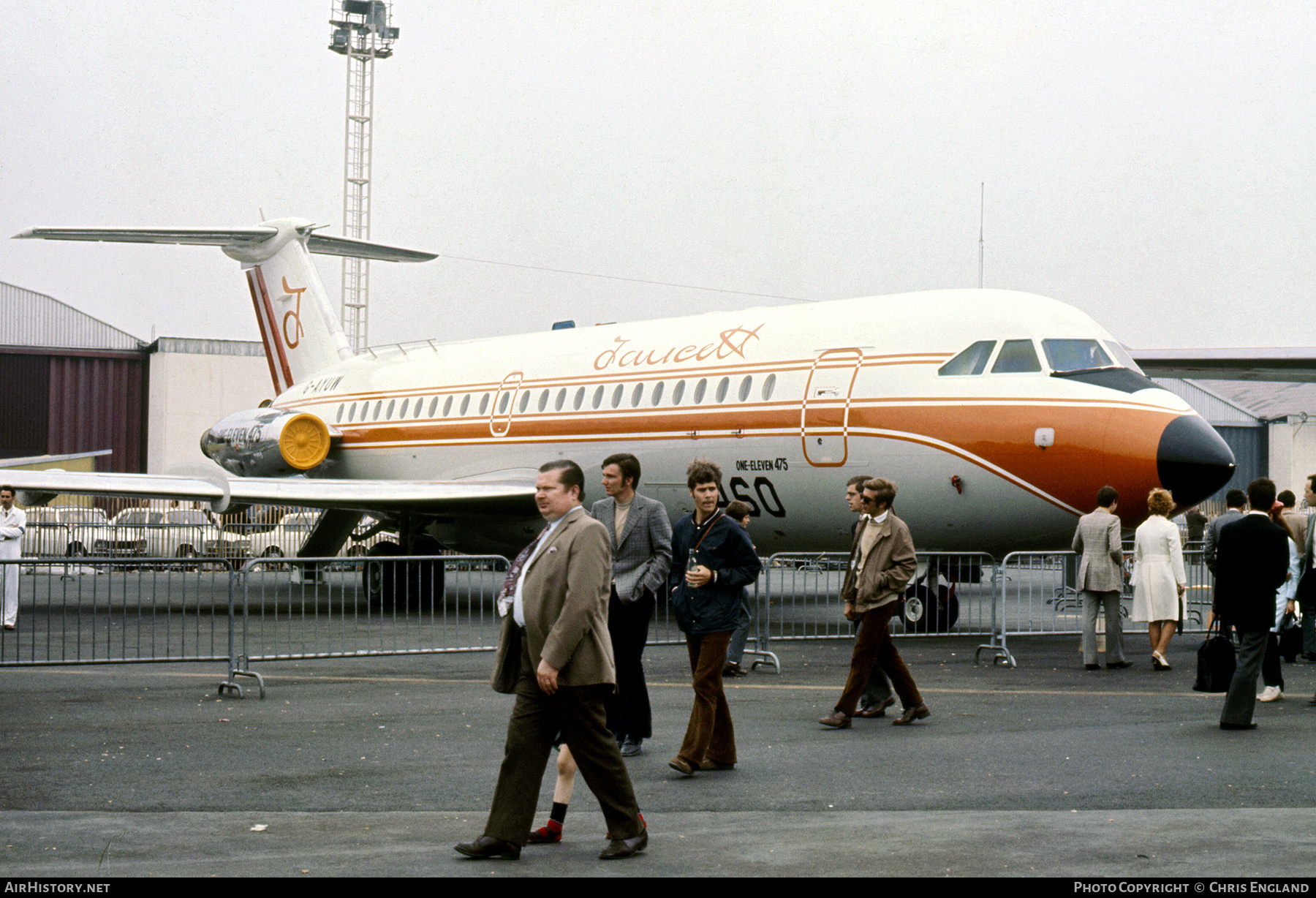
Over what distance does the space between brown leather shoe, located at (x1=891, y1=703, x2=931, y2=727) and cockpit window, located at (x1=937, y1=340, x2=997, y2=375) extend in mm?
5916

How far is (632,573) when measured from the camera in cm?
802

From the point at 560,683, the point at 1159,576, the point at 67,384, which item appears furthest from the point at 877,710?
the point at 67,384

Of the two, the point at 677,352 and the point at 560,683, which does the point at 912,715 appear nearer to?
the point at 560,683

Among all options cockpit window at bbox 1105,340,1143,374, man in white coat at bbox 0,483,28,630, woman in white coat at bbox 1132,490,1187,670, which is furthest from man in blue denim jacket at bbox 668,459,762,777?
man in white coat at bbox 0,483,28,630

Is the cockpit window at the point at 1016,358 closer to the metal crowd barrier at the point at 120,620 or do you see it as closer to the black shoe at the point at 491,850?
the metal crowd barrier at the point at 120,620

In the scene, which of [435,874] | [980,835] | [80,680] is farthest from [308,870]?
[80,680]

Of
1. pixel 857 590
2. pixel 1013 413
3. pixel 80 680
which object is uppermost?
pixel 1013 413

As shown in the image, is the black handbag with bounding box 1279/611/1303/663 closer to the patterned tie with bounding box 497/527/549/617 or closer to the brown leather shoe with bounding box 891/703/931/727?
the brown leather shoe with bounding box 891/703/931/727

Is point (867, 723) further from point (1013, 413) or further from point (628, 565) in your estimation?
point (1013, 413)

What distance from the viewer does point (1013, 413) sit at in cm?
1426

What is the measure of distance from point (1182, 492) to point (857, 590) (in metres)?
5.55

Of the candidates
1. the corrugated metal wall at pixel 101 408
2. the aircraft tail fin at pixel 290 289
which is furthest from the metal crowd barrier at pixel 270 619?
the corrugated metal wall at pixel 101 408

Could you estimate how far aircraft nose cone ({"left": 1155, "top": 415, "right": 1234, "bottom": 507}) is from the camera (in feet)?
44.1

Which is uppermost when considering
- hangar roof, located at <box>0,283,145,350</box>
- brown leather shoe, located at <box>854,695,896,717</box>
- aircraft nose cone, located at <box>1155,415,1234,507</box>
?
hangar roof, located at <box>0,283,145,350</box>
